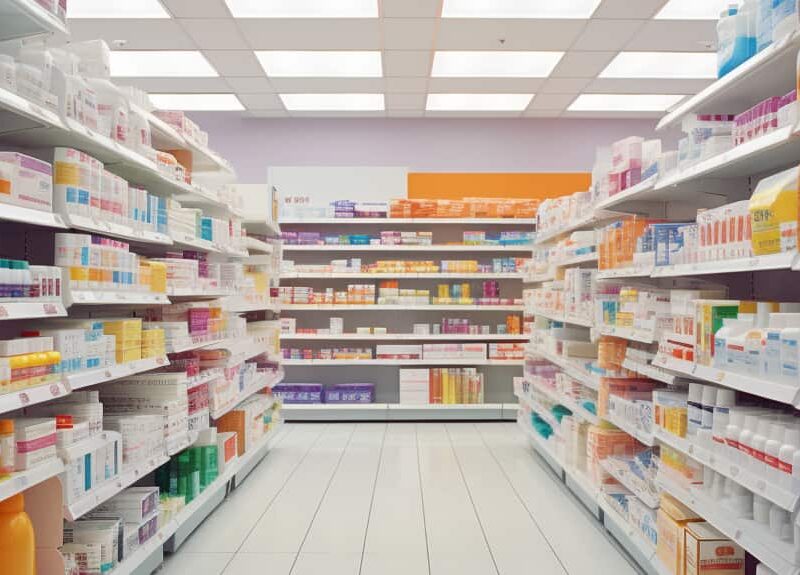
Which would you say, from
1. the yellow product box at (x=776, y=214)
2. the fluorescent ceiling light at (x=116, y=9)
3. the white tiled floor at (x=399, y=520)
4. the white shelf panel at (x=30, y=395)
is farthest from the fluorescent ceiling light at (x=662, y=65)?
the white shelf panel at (x=30, y=395)

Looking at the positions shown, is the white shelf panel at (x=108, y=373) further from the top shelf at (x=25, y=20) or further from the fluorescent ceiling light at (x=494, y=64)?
the fluorescent ceiling light at (x=494, y=64)

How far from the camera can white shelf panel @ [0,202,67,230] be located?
2.06 m

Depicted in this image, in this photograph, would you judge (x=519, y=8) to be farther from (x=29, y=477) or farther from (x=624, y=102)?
(x=29, y=477)

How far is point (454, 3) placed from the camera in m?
5.36

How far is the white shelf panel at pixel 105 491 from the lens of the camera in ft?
7.96

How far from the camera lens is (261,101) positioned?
7922 mm

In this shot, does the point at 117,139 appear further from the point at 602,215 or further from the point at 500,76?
the point at 500,76

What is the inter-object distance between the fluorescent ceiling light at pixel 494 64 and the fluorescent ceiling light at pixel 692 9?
109 cm

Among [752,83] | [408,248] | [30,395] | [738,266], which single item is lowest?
[30,395]

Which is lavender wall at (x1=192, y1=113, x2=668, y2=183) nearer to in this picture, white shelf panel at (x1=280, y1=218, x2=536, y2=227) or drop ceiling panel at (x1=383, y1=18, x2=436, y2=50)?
white shelf panel at (x1=280, y1=218, x2=536, y2=227)

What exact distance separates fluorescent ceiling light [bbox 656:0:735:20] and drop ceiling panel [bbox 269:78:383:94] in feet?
9.67

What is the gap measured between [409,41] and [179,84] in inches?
114

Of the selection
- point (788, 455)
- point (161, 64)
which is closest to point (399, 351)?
point (161, 64)

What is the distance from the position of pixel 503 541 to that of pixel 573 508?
848 mm
